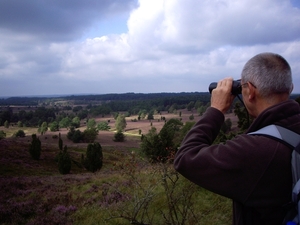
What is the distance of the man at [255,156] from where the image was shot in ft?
4.17

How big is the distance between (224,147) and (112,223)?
507cm

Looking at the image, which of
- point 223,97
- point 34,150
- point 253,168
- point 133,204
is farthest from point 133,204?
point 34,150

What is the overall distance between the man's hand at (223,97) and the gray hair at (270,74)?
0.51ft

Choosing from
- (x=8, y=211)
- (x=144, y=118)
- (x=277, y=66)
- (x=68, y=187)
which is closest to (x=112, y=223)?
(x=8, y=211)

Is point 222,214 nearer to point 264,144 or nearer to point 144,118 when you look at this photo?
point 264,144

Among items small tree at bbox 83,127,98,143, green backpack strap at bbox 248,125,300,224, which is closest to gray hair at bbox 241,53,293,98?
green backpack strap at bbox 248,125,300,224

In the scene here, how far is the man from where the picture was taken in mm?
1271

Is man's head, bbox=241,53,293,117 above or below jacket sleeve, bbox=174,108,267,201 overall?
above

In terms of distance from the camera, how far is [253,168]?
4.19ft

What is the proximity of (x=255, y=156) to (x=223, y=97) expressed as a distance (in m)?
0.46

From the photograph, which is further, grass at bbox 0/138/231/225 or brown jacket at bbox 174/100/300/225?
grass at bbox 0/138/231/225

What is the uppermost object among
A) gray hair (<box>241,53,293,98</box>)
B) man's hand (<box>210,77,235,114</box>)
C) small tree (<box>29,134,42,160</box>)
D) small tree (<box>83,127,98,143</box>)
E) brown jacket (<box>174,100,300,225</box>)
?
gray hair (<box>241,53,293,98</box>)

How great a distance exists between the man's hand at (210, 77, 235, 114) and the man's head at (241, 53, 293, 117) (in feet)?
0.37

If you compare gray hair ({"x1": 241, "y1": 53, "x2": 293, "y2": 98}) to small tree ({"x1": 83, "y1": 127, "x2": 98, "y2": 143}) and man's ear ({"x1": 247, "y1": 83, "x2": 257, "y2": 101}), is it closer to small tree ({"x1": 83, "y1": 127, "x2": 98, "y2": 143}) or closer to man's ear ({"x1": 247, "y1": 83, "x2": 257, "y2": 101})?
man's ear ({"x1": 247, "y1": 83, "x2": 257, "y2": 101})
